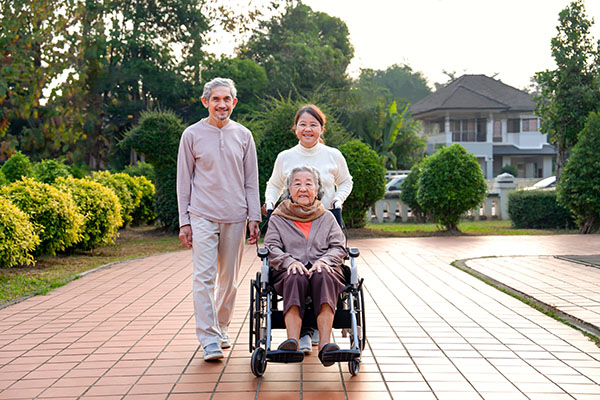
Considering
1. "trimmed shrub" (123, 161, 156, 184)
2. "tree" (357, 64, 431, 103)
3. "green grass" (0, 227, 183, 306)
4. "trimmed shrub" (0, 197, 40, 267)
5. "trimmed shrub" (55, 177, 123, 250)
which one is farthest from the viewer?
"tree" (357, 64, 431, 103)

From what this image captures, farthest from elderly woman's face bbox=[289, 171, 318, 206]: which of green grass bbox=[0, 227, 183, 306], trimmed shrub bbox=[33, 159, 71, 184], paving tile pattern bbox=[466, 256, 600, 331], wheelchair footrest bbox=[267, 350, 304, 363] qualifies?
trimmed shrub bbox=[33, 159, 71, 184]

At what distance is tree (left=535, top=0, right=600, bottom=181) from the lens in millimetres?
17797

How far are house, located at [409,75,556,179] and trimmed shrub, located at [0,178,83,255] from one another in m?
33.3

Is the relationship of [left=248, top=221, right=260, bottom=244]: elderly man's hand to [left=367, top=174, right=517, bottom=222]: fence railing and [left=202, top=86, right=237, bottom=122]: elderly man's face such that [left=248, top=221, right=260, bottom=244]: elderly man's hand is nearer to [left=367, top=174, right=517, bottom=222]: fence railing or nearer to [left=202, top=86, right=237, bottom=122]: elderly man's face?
[left=202, top=86, right=237, bottom=122]: elderly man's face

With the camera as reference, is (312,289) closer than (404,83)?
Yes

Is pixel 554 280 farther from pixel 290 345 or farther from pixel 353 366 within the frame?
pixel 290 345

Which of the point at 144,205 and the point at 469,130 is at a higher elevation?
the point at 469,130

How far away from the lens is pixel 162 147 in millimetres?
16406

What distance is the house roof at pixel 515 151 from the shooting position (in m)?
43.4

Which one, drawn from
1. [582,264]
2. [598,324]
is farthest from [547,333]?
[582,264]

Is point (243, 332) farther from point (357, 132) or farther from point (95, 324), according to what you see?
point (357, 132)

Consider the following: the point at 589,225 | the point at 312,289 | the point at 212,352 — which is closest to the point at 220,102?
the point at 312,289

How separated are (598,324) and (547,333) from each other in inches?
20.4

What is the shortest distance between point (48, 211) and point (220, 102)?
22.0 feet
